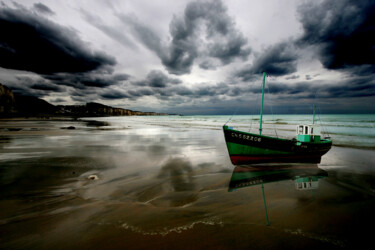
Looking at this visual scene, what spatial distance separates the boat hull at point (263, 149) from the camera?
11695mm

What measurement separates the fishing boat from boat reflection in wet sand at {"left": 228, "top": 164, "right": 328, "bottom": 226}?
21.1 inches

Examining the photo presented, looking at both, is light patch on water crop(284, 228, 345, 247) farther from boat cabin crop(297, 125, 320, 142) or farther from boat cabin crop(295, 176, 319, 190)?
boat cabin crop(297, 125, 320, 142)

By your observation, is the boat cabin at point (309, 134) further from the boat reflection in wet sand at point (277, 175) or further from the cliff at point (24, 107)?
the cliff at point (24, 107)

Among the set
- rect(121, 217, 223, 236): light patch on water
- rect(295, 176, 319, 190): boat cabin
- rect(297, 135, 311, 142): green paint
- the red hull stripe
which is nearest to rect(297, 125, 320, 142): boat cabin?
rect(297, 135, 311, 142): green paint

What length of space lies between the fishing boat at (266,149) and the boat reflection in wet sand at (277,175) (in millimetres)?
537

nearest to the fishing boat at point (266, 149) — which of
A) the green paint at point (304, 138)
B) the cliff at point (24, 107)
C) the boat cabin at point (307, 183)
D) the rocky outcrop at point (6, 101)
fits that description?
the green paint at point (304, 138)

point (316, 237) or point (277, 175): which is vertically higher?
point (316, 237)

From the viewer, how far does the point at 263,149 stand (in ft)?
38.9

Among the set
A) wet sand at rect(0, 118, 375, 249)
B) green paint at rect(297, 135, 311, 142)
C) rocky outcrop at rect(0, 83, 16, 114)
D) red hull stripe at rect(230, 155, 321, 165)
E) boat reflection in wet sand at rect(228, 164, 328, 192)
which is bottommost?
boat reflection in wet sand at rect(228, 164, 328, 192)

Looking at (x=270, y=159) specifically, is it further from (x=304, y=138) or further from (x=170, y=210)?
(x=170, y=210)

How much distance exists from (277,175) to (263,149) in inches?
90.7

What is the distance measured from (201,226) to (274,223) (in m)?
Answer: 2.41

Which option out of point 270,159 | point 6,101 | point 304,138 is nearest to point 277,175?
point 270,159

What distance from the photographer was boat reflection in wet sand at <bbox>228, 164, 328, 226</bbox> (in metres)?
8.50
